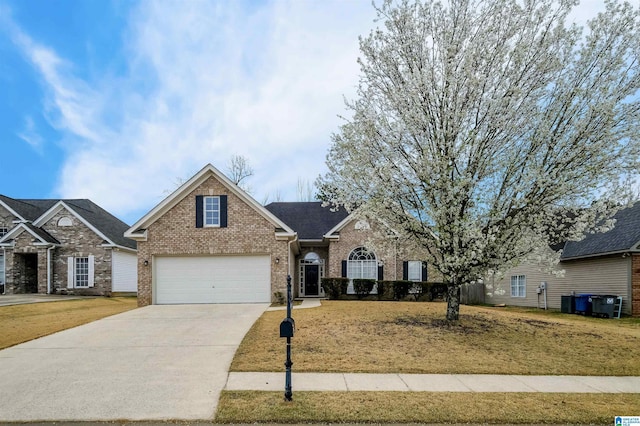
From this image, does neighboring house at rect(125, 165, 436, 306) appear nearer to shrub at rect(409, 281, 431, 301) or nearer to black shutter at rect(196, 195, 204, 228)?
black shutter at rect(196, 195, 204, 228)

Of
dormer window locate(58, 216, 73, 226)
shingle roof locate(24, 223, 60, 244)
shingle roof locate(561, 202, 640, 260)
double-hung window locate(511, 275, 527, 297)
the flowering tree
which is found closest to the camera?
the flowering tree

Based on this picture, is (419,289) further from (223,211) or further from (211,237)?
(211,237)

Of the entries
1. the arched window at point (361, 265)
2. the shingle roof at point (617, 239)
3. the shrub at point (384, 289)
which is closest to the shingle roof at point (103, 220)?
the arched window at point (361, 265)

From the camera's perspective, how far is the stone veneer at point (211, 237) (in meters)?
18.5

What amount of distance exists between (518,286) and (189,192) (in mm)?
19047

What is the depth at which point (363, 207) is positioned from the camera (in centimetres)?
1204

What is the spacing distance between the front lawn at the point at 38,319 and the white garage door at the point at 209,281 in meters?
3.11

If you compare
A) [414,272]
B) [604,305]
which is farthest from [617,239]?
[414,272]

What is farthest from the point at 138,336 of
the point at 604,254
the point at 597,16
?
the point at 604,254

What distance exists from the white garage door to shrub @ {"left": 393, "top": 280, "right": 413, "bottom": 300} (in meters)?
7.21

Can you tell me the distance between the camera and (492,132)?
1131 cm

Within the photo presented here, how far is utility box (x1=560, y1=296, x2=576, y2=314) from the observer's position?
64.7 feet

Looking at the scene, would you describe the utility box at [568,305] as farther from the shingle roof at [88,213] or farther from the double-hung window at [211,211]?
the shingle roof at [88,213]

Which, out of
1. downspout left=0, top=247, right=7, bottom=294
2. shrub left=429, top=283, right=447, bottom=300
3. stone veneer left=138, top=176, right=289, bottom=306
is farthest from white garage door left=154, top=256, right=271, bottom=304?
downspout left=0, top=247, right=7, bottom=294
